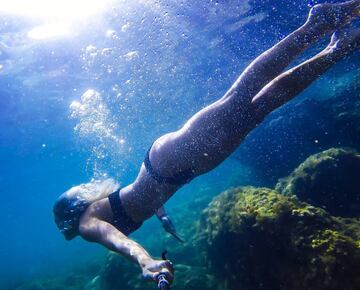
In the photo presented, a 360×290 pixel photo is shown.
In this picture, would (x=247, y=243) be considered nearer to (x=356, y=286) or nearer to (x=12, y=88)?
(x=356, y=286)

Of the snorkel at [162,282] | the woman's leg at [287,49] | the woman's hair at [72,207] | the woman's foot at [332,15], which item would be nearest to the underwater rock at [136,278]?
the woman's hair at [72,207]

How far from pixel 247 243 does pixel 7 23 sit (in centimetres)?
1415

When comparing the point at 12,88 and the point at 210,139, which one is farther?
the point at 12,88

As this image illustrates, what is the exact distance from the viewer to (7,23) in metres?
13.7

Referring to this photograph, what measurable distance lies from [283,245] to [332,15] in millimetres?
4243

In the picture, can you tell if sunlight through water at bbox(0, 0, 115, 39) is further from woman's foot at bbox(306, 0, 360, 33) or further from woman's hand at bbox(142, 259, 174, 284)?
woman's hand at bbox(142, 259, 174, 284)

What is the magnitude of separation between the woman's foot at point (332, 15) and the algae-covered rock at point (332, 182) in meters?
5.64

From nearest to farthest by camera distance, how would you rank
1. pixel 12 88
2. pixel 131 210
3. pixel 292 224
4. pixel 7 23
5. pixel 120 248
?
pixel 120 248
pixel 131 210
pixel 292 224
pixel 7 23
pixel 12 88

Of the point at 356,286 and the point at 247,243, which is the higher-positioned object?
the point at 247,243

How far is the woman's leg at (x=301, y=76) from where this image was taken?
443cm

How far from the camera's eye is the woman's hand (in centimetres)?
260

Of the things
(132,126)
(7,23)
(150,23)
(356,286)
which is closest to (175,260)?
(356,286)

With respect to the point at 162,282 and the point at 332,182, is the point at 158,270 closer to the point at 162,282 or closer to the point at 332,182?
the point at 162,282

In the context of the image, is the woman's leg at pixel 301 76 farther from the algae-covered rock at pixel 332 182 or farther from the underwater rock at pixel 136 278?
the underwater rock at pixel 136 278
